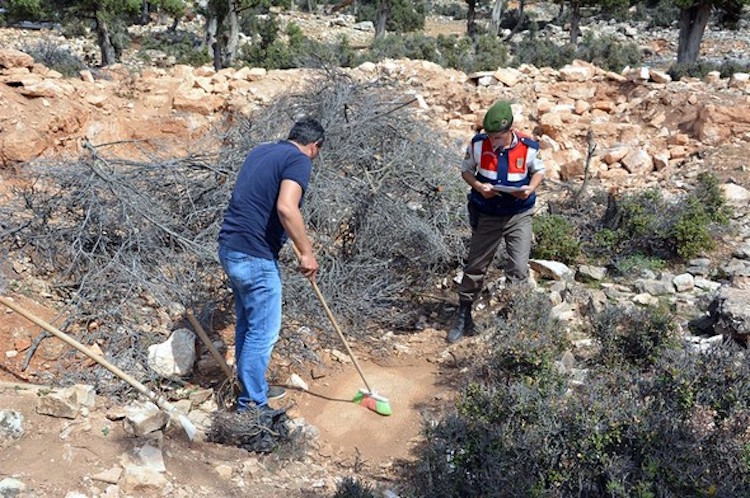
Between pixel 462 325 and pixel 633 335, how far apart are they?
1.09m

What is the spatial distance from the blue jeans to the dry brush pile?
2.47ft

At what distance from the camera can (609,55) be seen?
63.7 ft

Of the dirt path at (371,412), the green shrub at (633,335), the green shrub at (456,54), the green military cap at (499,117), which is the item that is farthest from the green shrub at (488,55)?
the dirt path at (371,412)

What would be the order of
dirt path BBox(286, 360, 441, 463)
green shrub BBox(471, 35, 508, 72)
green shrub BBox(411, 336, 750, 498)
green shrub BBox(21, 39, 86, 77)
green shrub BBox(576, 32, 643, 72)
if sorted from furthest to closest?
green shrub BBox(576, 32, 643, 72)
green shrub BBox(471, 35, 508, 72)
green shrub BBox(21, 39, 86, 77)
dirt path BBox(286, 360, 441, 463)
green shrub BBox(411, 336, 750, 498)

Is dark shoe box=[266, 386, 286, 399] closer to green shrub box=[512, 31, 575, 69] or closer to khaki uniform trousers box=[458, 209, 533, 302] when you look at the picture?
khaki uniform trousers box=[458, 209, 533, 302]

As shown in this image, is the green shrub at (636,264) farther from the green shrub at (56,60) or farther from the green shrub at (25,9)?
the green shrub at (25,9)

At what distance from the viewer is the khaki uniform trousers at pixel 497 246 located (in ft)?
14.2

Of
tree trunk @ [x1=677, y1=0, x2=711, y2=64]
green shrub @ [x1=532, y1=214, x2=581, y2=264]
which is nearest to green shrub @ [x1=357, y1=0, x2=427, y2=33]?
tree trunk @ [x1=677, y1=0, x2=711, y2=64]

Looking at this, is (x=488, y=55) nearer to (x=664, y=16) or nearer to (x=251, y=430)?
(x=664, y=16)

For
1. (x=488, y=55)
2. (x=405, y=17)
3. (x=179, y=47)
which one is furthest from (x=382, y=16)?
(x=488, y=55)

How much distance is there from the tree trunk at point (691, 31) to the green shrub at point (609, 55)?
203cm

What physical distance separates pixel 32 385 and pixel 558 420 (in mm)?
2537

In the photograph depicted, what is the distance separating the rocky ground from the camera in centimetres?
291

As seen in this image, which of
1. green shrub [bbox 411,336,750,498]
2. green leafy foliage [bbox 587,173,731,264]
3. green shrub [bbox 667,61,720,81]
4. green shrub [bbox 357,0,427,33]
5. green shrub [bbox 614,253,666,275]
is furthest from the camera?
green shrub [bbox 357,0,427,33]
